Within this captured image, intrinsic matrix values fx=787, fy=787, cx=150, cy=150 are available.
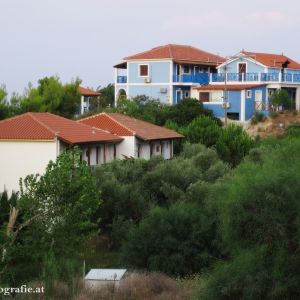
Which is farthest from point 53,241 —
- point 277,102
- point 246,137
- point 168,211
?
point 277,102

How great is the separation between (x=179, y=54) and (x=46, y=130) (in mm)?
33562

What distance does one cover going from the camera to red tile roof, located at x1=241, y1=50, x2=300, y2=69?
222 feet

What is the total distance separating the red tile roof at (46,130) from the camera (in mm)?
38125

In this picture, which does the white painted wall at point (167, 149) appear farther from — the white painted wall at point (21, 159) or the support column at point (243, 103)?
the support column at point (243, 103)

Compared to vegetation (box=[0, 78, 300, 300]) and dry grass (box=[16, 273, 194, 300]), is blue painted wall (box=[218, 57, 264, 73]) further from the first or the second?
dry grass (box=[16, 273, 194, 300])

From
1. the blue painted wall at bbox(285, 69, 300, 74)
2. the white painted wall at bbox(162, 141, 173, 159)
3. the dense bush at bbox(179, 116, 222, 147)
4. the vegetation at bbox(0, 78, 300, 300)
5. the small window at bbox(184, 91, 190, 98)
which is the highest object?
the blue painted wall at bbox(285, 69, 300, 74)

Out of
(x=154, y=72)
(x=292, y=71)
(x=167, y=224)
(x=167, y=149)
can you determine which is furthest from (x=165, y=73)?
(x=167, y=224)

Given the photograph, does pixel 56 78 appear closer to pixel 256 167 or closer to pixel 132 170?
pixel 132 170

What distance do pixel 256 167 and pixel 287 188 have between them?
332cm

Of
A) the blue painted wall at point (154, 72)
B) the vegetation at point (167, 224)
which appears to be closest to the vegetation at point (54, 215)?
the vegetation at point (167, 224)

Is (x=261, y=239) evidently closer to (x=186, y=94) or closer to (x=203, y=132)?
(x=203, y=132)

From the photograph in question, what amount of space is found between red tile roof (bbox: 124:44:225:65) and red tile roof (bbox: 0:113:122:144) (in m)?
27.2

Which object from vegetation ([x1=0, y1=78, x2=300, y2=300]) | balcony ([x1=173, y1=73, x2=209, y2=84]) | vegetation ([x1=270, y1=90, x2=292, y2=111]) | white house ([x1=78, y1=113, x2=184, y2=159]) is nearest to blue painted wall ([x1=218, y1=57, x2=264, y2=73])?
balcony ([x1=173, y1=73, x2=209, y2=84])

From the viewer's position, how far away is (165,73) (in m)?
69.2
